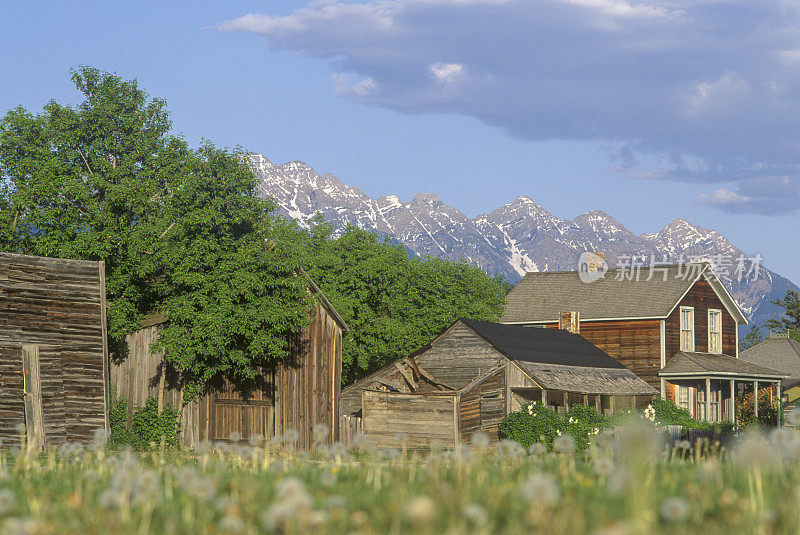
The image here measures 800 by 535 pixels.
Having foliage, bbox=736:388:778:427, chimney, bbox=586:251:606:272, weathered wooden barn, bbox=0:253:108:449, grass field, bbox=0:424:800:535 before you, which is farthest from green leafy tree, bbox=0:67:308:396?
foliage, bbox=736:388:778:427

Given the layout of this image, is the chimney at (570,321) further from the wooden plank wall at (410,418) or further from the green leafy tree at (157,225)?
the green leafy tree at (157,225)

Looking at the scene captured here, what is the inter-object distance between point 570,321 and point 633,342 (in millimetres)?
3446

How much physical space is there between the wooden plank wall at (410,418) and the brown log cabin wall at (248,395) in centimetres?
321

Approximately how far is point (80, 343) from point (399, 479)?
21.4m

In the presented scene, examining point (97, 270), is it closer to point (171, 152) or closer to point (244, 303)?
point (244, 303)

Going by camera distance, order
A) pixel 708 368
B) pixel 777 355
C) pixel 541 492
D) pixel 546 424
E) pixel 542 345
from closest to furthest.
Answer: pixel 541 492 < pixel 546 424 < pixel 542 345 < pixel 708 368 < pixel 777 355

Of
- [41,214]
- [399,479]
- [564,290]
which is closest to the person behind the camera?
[399,479]

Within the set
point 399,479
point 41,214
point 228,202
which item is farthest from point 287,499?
point 41,214

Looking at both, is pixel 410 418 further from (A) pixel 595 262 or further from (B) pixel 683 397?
(A) pixel 595 262

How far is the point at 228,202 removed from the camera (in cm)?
3070

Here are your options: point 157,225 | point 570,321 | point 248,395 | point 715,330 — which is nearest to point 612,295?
point 570,321

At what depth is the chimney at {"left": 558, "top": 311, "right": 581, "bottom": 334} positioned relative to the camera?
50.7 meters

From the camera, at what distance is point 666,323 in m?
49.5

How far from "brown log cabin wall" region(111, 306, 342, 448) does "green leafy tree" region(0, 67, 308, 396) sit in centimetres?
70
